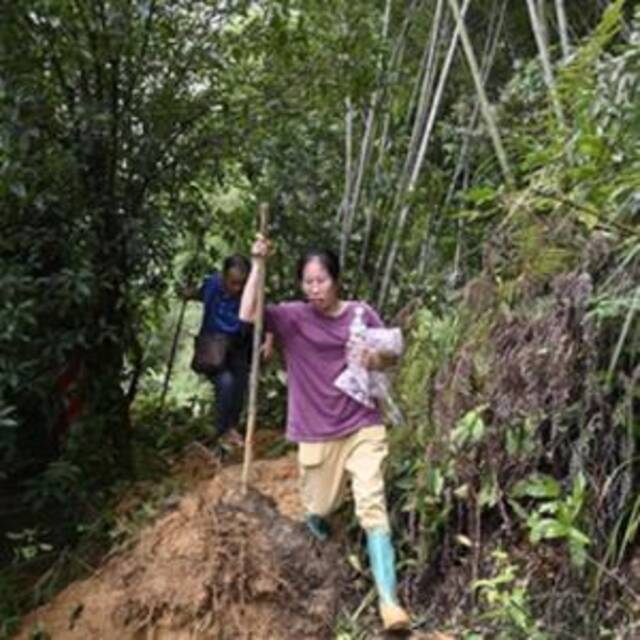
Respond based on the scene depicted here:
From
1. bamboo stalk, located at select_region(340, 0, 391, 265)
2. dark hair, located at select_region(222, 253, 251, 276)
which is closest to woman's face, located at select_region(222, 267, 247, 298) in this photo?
dark hair, located at select_region(222, 253, 251, 276)

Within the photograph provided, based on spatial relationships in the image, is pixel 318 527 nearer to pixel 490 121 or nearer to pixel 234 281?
pixel 234 281

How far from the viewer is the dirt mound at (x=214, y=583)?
3.63 m

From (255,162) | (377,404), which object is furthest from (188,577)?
(255,162)

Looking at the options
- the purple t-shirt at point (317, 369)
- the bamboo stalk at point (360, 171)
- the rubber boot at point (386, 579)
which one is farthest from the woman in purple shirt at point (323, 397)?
the bamboo stalk at point (360, 171)

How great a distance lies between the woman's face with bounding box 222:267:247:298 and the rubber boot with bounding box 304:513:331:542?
4.38 feet

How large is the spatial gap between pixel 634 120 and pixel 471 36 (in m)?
2.55

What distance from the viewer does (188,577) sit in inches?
147

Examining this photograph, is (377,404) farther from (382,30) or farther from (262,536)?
(382,30)

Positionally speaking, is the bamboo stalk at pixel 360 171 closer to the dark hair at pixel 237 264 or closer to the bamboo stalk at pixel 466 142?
the bamboo stalk at pixel 466 142

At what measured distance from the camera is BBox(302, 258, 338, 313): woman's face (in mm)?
3662

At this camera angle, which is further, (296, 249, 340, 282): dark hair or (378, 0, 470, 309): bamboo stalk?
(378, 0, 470, 309): bamboo stalk

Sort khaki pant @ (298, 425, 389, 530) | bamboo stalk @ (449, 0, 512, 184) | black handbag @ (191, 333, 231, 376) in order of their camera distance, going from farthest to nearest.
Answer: black handbag @ (191, 333, 231, 376) < bamboo stalk @ (449, 0, 512, 184) < khaki pant @ (298, 425, 389, 530)

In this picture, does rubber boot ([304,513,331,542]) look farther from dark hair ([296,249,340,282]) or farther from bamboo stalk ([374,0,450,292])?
bamboo stalk ([374,0,450,292])

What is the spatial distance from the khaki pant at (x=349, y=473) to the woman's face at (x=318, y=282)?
19.5 inches
